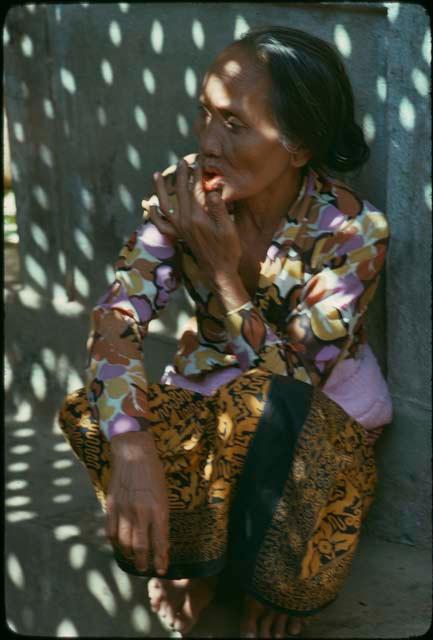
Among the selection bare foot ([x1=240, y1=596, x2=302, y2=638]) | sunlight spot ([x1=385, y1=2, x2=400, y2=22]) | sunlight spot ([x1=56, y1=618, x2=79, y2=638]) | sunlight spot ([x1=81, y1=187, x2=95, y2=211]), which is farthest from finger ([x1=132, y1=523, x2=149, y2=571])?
sunlight spot ([x1=81, y1=187, x2=95, y2=211])

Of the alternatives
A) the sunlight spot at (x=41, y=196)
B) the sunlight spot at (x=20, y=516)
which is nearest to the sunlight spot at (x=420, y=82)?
the sunlight spot at (x=20, y=516)

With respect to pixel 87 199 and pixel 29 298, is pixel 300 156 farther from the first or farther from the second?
pixel 29 298

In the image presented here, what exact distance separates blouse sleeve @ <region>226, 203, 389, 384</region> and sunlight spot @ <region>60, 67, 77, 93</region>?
1637 millimetres

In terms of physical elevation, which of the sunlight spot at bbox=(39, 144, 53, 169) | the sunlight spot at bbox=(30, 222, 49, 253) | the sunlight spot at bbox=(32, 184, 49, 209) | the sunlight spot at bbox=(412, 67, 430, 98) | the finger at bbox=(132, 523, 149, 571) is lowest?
the finger at bbox=(132, 523, 149, 571)

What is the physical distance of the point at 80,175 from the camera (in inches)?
193

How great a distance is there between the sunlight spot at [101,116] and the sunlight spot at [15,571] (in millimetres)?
1583

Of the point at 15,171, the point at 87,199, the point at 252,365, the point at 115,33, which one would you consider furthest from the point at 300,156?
the point at 15,171

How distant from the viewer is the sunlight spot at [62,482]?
4.57 meters

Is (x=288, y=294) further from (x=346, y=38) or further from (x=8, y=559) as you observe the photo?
(x=8, y=559)

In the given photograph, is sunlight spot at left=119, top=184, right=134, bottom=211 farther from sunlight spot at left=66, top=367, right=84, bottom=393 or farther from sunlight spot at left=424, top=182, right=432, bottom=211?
sunlight spot at left=424, top=182, right=432, bottom=211

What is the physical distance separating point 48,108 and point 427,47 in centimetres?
193

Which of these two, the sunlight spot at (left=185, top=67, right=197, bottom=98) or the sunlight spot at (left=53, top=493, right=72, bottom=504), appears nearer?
the sunlight spot at (left=185, top=67, right=197, bottom=98)

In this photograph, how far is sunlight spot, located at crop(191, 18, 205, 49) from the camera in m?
4.22

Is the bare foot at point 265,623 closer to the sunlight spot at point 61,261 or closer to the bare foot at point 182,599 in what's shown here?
the bare foot at point 182,599
